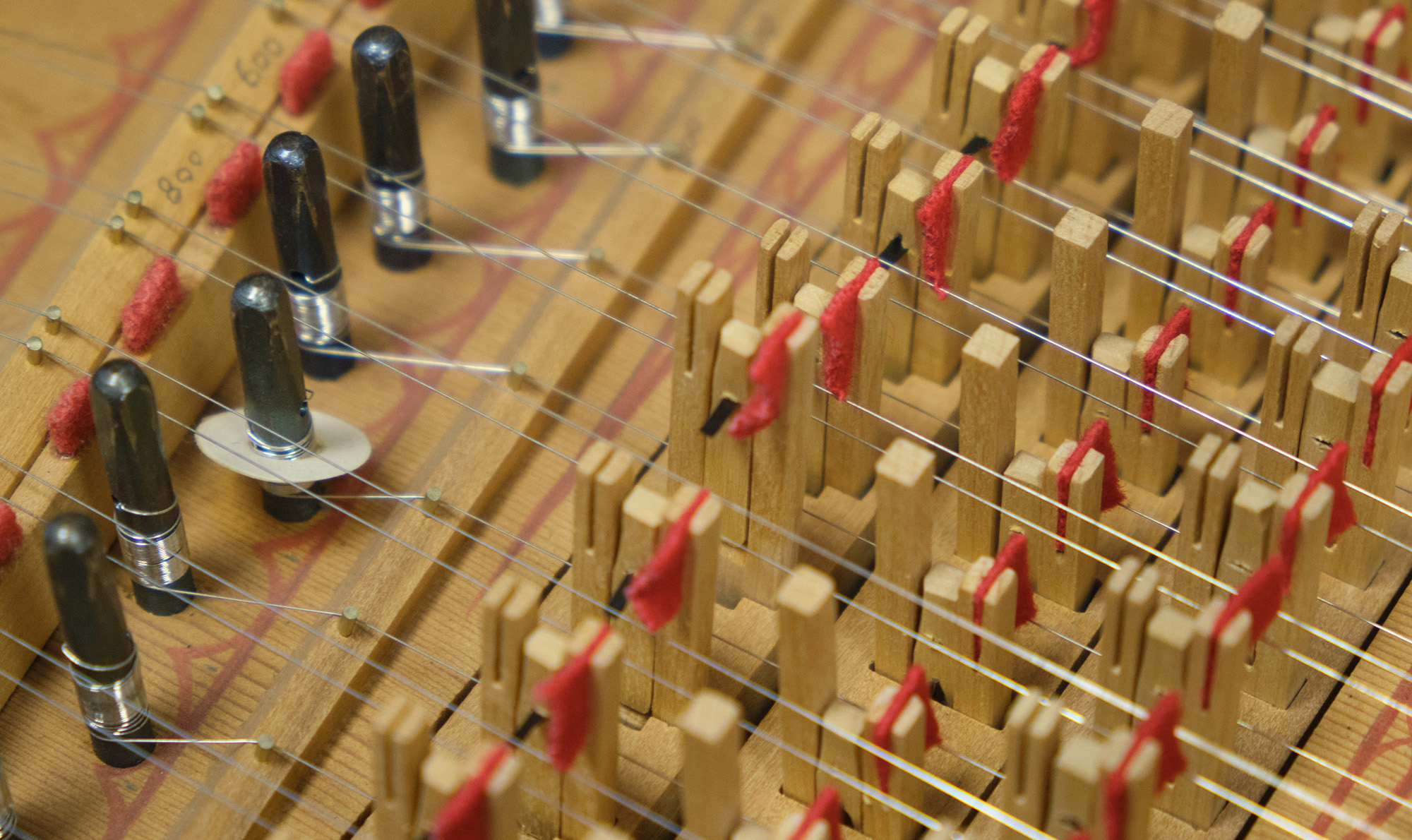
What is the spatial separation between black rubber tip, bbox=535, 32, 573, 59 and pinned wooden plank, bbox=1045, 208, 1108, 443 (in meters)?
0.59

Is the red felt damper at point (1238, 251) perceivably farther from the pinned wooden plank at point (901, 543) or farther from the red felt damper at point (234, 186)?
the red felt damper at point (234, 186)

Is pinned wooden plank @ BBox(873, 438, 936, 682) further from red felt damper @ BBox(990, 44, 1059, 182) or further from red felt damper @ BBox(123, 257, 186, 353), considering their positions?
red felt damper @ BBox(123, 257, 186, 353)

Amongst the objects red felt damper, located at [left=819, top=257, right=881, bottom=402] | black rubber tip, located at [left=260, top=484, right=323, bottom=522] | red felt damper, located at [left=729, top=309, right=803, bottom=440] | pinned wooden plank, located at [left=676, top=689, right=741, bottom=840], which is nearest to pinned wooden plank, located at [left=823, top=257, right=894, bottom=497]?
red felt damper, located at [left=819, top=257, right=881, bottom=402]

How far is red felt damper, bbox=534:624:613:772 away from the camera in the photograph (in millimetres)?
1320

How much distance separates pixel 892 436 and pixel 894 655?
218mm

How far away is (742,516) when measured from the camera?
1.53m

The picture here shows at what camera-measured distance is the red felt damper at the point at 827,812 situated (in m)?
1.31

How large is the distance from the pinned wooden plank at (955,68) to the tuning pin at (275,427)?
569mm

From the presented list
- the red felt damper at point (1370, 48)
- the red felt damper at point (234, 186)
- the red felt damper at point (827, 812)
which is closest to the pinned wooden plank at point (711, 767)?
the red felt damper at point (827, 812)

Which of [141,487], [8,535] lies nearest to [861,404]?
[141,487]

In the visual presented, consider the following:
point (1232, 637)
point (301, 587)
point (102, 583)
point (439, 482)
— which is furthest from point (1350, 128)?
point (102, 583)

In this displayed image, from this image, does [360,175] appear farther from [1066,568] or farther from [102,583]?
[1066,568]

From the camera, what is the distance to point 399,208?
5.73 feet

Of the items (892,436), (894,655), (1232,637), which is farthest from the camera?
(892,436)
